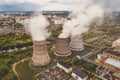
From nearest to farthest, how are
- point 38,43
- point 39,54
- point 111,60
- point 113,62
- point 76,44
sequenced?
point 38,43 → point 39,54 → point 113,62 → point 111,60 → point 76,44

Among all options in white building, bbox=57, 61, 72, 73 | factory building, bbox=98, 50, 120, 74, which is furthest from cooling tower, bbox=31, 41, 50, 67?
factory building, bbox=98, 50, 120, 74

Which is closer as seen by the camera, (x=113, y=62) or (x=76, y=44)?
(x=113, y=62)

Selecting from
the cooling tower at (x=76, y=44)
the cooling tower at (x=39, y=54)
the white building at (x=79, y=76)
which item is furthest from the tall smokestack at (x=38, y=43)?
the cooling tower at (x=76, y=44)

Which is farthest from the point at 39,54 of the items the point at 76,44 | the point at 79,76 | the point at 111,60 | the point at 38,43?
the point at 111,60

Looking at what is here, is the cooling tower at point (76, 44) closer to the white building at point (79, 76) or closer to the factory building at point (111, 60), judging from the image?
the factory building at point (111, 60)

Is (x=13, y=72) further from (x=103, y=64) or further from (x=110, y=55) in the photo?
(x=110, y=55)

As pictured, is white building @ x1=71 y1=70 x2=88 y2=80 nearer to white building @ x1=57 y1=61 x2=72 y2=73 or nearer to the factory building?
white building @ x1=57 y1=61 x2=72 y2=73

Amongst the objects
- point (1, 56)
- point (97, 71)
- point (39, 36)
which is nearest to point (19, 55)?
point (1, 56)

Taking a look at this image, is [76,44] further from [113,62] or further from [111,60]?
[113,62]
